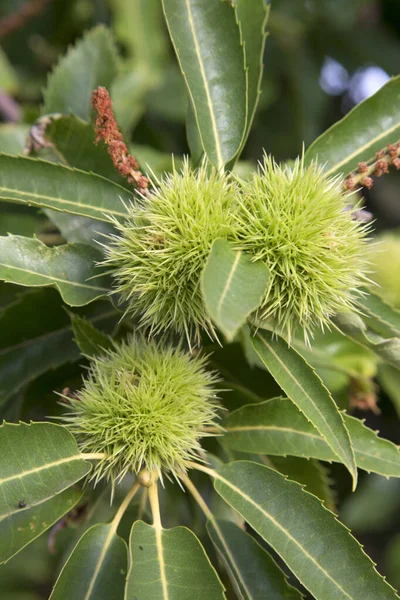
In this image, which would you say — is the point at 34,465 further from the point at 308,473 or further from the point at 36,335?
the point at 308,473

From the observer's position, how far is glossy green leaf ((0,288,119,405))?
138 centimetres

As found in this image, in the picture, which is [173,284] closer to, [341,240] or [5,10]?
[341,240]

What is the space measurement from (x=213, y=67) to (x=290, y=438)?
76cm

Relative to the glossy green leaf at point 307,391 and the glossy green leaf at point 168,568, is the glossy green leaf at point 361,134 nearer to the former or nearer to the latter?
the glossy green leaf at point 307,391

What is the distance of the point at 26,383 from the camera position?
1.39 m

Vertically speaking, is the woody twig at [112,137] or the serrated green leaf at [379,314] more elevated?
the woody twig at [112,137]

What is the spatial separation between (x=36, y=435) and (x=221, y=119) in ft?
2.29

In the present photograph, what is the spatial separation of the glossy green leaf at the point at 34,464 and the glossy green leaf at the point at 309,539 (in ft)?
0.96

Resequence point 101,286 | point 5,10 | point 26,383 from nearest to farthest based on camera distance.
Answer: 1. point 101,286
2. point 26,383
3. point 5,10

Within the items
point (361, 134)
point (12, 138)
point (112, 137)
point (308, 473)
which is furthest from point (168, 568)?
point (12, 138)

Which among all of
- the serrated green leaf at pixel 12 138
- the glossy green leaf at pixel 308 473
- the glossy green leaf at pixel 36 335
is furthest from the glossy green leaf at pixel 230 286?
the serrated green leaf at pixel 12 138

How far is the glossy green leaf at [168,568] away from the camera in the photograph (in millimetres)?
1043

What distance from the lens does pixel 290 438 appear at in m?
1.28

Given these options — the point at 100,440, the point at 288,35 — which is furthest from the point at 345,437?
the point at 288,35
